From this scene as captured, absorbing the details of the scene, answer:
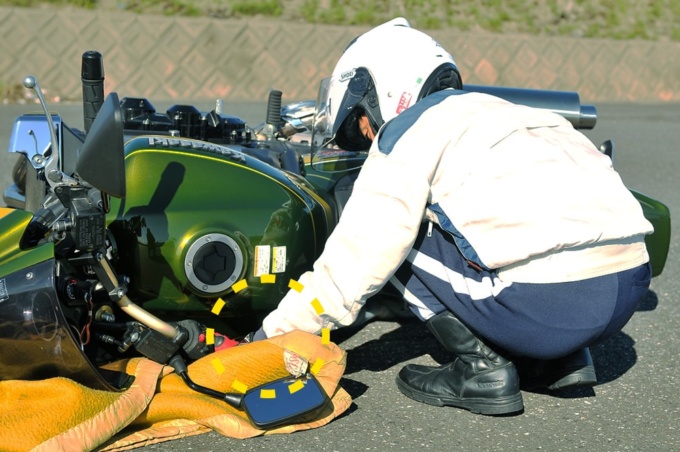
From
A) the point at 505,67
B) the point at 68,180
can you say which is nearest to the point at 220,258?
the point at 68,180

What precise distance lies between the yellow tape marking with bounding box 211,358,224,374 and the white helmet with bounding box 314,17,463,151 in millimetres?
927

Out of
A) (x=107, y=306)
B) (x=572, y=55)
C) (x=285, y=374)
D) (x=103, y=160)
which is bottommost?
(x=572, y=55)

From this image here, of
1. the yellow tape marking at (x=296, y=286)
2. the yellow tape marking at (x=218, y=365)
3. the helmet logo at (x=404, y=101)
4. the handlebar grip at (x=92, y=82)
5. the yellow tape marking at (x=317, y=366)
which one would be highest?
the handlebar grip at (x=92, y=82)

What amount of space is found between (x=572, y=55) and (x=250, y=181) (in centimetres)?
912

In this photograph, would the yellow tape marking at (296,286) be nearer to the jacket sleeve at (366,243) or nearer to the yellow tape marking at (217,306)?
the jacket sleeve at (366,243)

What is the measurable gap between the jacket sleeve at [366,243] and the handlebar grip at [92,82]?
2.89ft

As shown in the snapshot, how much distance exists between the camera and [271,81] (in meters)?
10.3

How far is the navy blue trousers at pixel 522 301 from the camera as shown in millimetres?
2768

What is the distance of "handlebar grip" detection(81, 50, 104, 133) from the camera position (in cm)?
298

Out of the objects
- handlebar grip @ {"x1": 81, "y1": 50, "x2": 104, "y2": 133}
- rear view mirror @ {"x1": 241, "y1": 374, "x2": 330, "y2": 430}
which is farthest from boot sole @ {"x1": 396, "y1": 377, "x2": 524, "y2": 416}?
handlebar grip @ {"x1": 81, "y1": 50, "x2": 104, "y2": 133}

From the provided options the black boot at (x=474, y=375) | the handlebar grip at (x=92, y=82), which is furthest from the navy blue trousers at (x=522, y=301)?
the handlebar grip at (x=92, y=82)

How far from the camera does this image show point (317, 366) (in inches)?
113

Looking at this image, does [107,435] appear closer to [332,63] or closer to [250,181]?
[250,181]

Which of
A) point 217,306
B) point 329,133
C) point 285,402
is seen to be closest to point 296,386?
point 285,402
